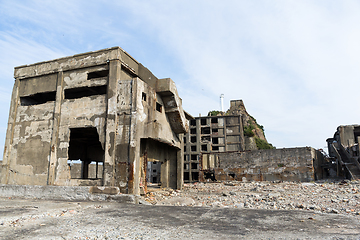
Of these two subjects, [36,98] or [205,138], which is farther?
[205,138]

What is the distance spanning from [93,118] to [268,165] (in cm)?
1602

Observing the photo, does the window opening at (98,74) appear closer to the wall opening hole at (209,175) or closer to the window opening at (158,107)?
the window opening at (158,107)

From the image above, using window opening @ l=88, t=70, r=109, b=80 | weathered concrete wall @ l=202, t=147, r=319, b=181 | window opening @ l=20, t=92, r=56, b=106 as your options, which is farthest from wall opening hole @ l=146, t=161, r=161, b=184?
window opening @ l=88, t=70, r=109, b=80

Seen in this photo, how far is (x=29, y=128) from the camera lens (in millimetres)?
12430

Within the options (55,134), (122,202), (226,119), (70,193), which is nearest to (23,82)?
(55,134)

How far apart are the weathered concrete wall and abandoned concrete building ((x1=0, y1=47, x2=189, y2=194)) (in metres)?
10.7

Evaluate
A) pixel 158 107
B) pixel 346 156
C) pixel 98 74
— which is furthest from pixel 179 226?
pixel 346 156

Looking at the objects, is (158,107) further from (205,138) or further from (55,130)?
(205,138)

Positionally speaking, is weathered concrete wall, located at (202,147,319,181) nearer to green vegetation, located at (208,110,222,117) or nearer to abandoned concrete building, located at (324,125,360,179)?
abandoned concrete building, located at (324,125,360,179)

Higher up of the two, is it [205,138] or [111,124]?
[205,138]

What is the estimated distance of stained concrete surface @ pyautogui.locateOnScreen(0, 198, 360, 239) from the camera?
4246 mm

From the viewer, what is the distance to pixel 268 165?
2141cm

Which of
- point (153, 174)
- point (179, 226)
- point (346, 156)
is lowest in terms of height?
point (179, 226)

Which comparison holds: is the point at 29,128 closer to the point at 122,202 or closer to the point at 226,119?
the point at 122,202
